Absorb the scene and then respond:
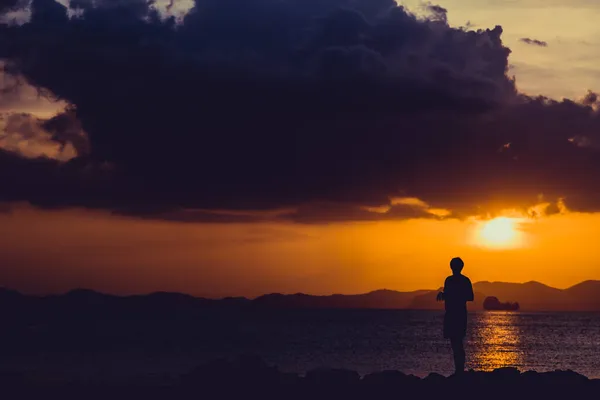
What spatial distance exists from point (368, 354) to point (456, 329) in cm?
4597

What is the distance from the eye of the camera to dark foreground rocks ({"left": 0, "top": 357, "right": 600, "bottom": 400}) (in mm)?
17609

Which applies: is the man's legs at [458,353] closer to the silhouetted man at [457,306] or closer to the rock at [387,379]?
the silhouetted man at [457,306]

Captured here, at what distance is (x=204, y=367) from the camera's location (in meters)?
20.5

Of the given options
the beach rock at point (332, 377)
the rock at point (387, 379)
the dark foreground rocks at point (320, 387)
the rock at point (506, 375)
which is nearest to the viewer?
the dark foreground rocks at point (320, 387)

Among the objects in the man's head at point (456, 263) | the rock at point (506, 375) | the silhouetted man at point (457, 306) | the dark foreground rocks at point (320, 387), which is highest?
the man's head at point (456, 263)

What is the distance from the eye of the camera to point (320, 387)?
61.0ft

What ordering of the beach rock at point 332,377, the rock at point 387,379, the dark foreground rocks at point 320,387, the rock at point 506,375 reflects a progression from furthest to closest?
the beach rock at point 332,377, the rock at point 387,379, the rock at point 506,375, the dark foreground rocks at point 320,387

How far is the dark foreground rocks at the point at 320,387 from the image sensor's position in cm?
1761

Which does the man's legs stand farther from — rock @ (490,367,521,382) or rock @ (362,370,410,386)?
rock @ (362,370,410,386)

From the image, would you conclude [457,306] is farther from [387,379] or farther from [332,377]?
[332,377]

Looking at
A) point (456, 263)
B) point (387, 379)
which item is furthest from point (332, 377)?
point (456, 263)

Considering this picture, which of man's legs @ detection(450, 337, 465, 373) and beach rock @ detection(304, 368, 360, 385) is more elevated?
man's legs @ detection(450, 337, 465, 373)

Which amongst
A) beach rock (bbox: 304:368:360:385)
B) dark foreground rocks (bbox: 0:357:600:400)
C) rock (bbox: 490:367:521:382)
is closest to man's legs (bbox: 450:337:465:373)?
dark foreground rocks (bbox: 0:357:600:400)

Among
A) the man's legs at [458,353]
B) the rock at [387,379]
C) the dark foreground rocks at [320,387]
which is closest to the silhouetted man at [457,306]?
the man's legs at [458,353]
